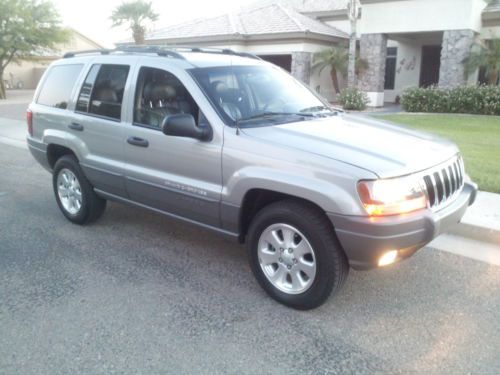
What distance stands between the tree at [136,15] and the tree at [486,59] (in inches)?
699

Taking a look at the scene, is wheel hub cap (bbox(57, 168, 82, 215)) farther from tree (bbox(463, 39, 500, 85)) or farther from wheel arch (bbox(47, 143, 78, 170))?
tree (bbox(463, 39, 500, 85))

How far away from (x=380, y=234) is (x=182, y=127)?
5.57ft

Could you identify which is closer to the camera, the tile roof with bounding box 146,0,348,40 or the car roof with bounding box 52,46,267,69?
the car roof with bounding box 52,46,267,69

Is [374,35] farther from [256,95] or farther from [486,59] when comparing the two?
[256,95]

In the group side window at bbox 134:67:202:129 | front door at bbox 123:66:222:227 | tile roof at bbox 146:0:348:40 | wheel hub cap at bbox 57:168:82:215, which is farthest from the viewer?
tile roof at bbox 146:0:348:40

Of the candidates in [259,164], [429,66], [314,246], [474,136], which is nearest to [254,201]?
[259,164]

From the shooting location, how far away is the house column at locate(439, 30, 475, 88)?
1783 centimetres

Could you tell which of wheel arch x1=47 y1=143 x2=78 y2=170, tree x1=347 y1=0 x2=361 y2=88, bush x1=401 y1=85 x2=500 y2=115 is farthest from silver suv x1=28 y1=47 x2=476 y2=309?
tree x1=347 y1=0 x2=361 y2=88

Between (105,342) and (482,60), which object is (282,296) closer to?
(105,342)

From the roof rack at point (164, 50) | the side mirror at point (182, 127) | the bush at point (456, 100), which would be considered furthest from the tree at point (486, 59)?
the side mirror at point (182, 127)

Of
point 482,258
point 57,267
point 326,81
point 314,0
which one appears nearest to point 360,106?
point 326,81

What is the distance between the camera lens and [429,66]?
23547 mm

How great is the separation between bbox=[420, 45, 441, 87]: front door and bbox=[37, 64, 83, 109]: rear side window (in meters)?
20.8

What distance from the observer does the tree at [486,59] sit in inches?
678
